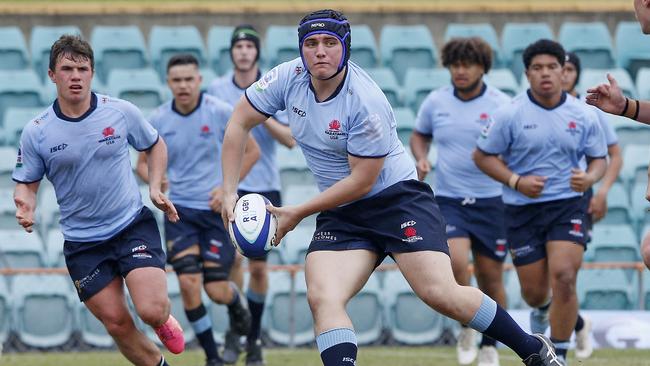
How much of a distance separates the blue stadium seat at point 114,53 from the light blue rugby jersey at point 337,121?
9.69m

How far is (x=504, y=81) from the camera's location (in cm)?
1616

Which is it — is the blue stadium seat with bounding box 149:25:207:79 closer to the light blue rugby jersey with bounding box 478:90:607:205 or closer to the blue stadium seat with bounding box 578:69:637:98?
the blue stadium seat with bounding box 578:69:637:98

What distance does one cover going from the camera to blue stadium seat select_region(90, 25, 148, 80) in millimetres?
17156

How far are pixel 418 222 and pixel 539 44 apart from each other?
298 centimetres

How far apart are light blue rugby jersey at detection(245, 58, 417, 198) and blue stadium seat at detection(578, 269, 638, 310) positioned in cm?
641

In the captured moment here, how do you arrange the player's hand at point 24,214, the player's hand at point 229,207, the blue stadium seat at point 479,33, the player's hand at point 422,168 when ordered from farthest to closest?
the blue stadium seat at point 479,33, the player's hand at point 422,168, the player's hand at point 24,214, the player's hand at point 229,207

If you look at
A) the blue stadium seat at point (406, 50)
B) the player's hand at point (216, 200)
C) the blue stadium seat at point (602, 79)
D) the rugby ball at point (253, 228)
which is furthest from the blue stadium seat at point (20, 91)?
the rugby ball at point (253, 228)

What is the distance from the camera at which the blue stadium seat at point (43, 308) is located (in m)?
13.2

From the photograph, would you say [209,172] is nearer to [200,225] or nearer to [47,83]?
[200,225]

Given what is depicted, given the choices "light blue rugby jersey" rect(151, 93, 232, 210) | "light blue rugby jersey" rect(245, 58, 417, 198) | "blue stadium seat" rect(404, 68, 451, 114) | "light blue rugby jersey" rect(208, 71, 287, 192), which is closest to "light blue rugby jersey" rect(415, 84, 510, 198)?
"light blue rugby jersey" rect(208, 71, 287, 192)

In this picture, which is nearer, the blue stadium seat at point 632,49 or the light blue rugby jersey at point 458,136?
the light blue rugby jersey at point 458,136

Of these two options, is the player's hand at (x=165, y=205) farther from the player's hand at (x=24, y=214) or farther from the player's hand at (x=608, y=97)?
the player's hand at (x=608, y=97)

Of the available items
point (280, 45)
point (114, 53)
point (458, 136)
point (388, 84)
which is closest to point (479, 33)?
point (388, 84)

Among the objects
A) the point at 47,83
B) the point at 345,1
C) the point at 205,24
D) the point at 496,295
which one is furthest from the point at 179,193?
the point at 345,1
